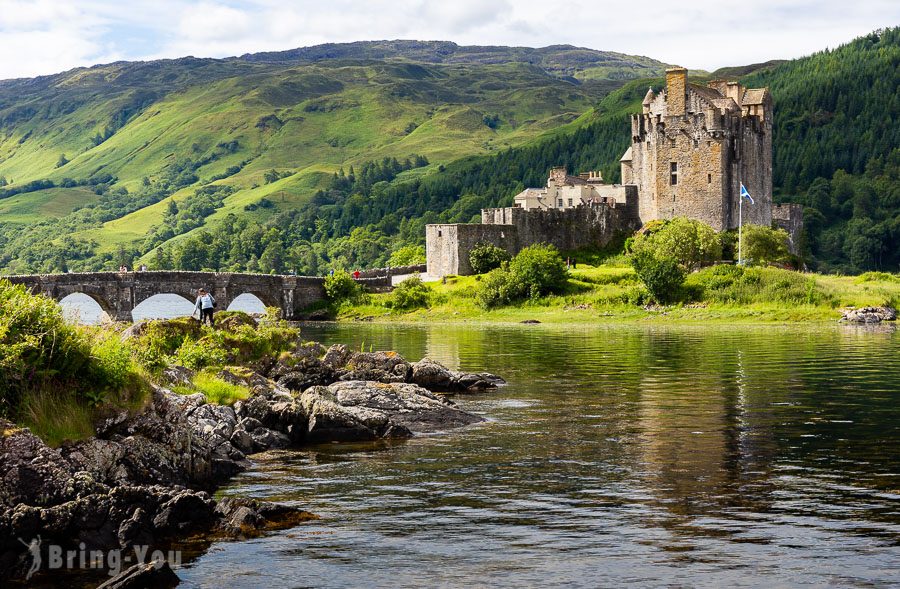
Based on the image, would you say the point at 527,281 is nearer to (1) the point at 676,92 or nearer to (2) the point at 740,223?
(2) the point at 740,223

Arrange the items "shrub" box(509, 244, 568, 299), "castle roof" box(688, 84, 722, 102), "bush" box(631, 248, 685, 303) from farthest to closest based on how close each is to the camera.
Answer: "castle roof" box(688, 84, 722, 102), "shrub" box(509, 244, 568, 299), "bush" box(631, 248, 685, 303)

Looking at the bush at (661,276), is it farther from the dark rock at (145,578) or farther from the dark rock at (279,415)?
the dark rock at (145,578)

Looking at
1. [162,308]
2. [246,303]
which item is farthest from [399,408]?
[246,303]

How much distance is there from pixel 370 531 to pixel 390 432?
32.4 ft

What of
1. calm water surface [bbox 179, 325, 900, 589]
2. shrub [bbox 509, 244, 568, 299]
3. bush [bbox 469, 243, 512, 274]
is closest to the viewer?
calm water surface [bbox 179, 325, 900, 589]

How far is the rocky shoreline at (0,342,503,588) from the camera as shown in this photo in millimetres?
17641

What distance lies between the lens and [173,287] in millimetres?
101312

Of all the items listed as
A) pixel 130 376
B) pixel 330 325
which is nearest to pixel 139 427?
pixel 130 376

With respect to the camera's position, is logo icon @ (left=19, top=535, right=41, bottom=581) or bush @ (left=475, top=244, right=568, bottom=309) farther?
bush @ (left=475, top=244, right=568, bottom=309)

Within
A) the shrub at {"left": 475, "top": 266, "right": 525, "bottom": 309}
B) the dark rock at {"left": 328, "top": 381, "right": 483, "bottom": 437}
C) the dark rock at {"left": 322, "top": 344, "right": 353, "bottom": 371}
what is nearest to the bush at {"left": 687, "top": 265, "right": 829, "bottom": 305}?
the shrub at {"left": 475, "top": 266, "right": 525, "bottom": 309}

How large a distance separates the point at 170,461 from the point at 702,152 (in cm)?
8686

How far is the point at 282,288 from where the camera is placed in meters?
105

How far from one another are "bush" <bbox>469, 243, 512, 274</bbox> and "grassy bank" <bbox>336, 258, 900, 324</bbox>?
11.7 feet

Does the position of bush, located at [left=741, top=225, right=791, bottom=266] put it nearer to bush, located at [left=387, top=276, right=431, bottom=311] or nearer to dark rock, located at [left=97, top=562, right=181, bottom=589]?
bush, located at [left=387, top=276, right=431, bottom=311]
